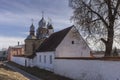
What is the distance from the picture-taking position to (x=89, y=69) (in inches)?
893

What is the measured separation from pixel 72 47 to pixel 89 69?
14.1m

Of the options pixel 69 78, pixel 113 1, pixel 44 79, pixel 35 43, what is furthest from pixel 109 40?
pixel 35 43

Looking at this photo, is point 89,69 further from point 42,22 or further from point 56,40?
point 42,22

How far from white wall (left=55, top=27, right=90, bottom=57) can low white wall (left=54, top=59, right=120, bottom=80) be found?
12.9 feet

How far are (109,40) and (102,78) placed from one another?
9.83m

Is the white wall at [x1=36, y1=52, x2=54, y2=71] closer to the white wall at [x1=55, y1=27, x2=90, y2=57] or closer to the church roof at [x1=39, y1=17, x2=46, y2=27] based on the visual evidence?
the white wall at [x1=55, y1=27, x2=90, y2=57]

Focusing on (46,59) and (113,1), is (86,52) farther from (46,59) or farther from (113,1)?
(113,1)

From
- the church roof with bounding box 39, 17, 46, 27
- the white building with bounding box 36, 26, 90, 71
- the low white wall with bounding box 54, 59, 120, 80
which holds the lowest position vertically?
the low white wall with bounding box 54, 59, 120, 80

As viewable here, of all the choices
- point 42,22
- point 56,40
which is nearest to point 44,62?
point 56,40

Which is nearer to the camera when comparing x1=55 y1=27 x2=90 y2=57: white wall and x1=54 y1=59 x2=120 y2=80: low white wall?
x1=54 y1=59 x2=120 y2=80: low white wall

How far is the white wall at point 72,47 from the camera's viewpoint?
3575 cm

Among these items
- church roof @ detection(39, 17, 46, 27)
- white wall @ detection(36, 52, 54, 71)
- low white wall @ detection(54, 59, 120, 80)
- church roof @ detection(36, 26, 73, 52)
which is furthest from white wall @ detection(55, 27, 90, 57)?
church roof @ detection(39, 17, 46, 27)

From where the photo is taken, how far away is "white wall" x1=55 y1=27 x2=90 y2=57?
35.8m

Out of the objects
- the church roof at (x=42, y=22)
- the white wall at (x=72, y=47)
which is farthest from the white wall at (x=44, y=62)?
the church roof at (x=42, y=22)
